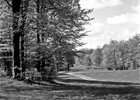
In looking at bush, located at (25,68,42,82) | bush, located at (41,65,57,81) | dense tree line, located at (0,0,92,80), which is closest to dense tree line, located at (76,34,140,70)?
bush, located at (41,65,57,81)

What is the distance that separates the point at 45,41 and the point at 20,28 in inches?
114

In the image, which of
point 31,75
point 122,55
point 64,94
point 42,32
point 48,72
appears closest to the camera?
point 64,94

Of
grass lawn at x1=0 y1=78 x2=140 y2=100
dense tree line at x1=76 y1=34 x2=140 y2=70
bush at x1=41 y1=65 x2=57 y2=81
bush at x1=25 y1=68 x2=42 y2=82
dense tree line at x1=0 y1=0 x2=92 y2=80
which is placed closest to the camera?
grass lawn at x1=0 y1=78 x2=140 y2=100

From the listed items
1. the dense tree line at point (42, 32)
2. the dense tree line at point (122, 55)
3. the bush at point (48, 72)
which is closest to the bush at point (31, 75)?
the dense tree line at point (42, 32)

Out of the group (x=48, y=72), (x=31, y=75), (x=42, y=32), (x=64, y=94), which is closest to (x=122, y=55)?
(x=48, y=72)

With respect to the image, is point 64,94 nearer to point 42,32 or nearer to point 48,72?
point 42,32

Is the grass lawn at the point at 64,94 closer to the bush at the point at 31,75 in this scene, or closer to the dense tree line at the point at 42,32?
the bush at the point at 31,75

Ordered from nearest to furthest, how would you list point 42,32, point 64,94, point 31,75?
point 64,94 → point 42,32 → point 31,75

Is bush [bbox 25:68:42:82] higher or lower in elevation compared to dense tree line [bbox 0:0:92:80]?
lower

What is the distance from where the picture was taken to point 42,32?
50.0 feet

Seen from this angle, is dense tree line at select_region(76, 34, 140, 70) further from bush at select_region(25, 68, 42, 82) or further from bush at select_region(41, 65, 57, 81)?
bush at select_region(25, 68, 42, 82)

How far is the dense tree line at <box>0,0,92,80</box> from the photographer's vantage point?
14711mm

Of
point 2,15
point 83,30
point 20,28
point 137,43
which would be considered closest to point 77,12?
point 83,30

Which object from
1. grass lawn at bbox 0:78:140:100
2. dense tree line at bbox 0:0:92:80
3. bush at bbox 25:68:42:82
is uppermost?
dense tree line at bbox 0:0:92:80
